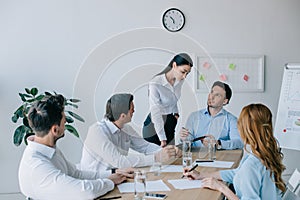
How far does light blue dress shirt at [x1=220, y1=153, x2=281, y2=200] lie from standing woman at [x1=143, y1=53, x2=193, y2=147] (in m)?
1.33

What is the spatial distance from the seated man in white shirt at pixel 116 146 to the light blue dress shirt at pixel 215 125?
70 cm

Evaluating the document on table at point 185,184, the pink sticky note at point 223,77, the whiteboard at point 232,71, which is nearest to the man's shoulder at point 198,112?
the whiteboard at point 232,71

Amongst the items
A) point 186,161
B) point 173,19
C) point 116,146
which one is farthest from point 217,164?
point 173,19

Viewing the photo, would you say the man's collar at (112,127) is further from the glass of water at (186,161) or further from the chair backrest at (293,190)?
the chair backrest at (293,190)

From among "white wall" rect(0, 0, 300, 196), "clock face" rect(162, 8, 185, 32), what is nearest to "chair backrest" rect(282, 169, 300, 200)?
"white wall" rect(0, 0, 300, 196)

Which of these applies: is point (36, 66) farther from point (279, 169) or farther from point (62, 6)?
point (279, 169)

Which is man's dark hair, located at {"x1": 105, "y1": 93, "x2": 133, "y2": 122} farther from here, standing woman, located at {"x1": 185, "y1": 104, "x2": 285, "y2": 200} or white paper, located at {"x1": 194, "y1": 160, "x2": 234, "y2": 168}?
standing woman, located at {"x1": 185, "y1": 104, "x2": 285, "y2": 200}

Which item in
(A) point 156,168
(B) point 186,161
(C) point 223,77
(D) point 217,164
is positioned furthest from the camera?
(C) point 223,77

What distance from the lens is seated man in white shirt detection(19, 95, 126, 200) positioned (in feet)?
5.27

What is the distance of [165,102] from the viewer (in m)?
3.19

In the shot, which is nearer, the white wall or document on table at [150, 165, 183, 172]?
document on table at [150, 165, 183, 172]

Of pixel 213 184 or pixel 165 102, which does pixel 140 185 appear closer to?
pixel 213 184

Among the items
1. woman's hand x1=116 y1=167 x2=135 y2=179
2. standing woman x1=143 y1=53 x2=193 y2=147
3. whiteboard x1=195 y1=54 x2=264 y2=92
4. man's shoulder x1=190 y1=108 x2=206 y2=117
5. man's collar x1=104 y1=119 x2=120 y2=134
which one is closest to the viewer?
woman's hand x1=116 y1=167 x2=135 y2=179

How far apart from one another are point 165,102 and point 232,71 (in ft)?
4.08
